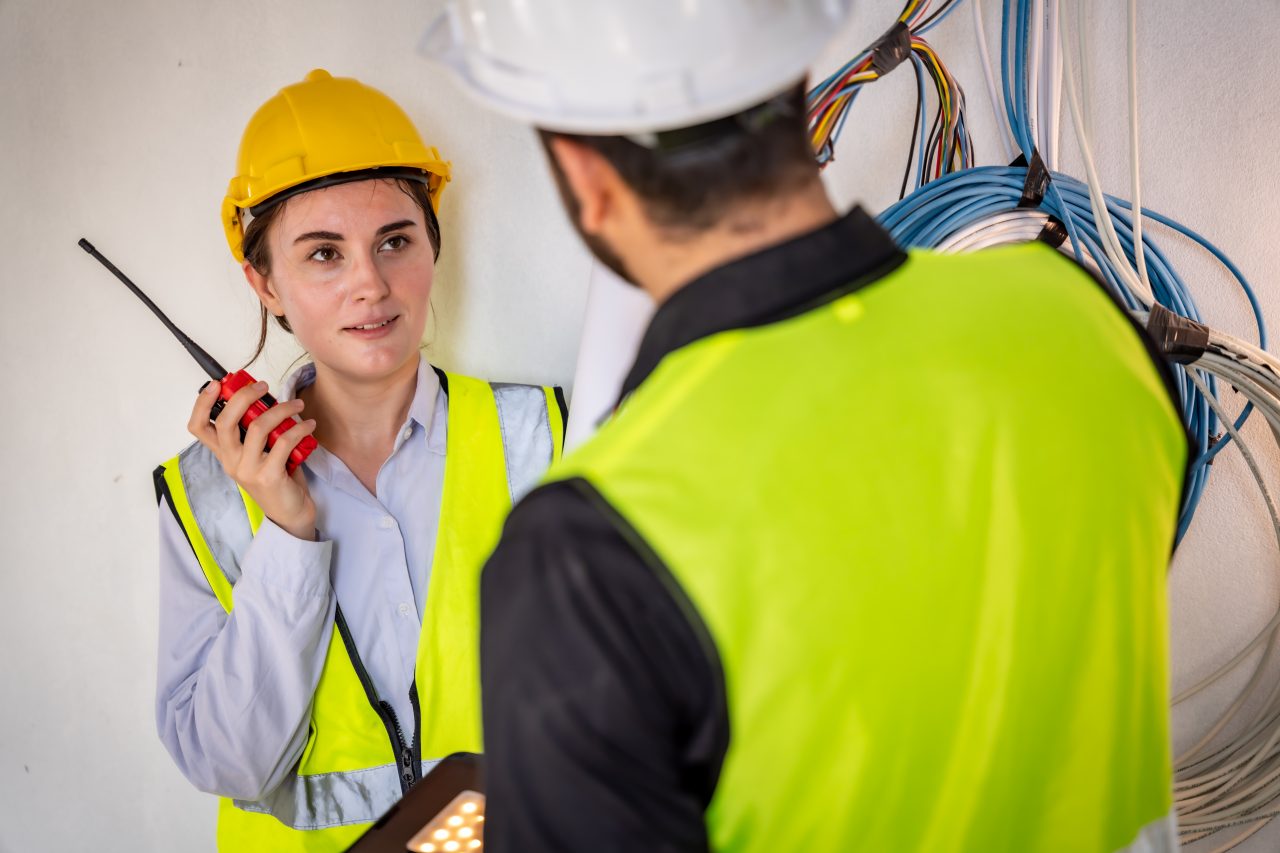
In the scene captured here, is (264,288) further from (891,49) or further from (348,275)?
(891,49)

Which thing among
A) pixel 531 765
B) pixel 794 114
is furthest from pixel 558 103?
pixel 531 765

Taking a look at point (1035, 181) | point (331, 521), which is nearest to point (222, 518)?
point (331, 521)

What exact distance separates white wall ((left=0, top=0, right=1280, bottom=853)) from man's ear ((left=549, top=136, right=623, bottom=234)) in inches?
38.2

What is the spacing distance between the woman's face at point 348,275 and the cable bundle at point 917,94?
606 millimetres

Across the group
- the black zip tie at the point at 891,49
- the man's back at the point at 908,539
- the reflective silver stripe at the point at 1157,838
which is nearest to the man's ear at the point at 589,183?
the man's back at the point at 908,539

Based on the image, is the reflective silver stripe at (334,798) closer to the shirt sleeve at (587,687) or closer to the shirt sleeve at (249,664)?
the shirt sleeve at (249,664)

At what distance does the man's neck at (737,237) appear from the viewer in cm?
67

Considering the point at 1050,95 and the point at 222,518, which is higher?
the point at 1050,95

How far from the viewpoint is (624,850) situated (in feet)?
2.00

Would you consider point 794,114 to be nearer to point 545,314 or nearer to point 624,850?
point 624,850

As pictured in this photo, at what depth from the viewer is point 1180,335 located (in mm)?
1270

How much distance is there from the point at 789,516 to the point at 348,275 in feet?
3.32

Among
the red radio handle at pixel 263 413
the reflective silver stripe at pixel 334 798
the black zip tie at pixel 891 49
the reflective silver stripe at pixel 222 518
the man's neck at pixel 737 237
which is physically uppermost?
the black zip tie at pixel 891 49

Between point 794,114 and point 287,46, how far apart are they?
1348 millimetres
